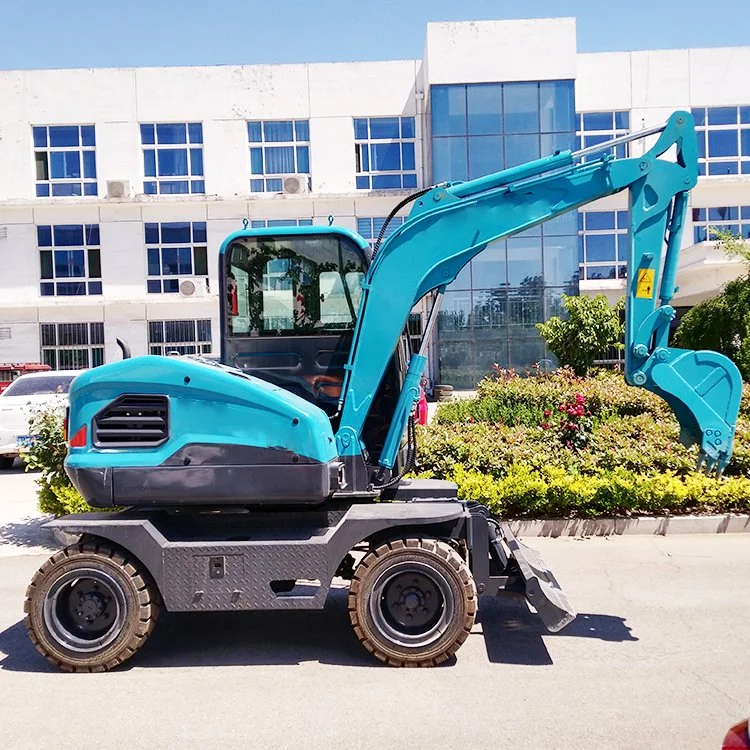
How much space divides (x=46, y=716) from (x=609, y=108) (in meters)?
32.6

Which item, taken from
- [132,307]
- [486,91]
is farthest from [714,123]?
[132,307]

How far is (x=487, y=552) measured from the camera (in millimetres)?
5234

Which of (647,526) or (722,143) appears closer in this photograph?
(647,526)

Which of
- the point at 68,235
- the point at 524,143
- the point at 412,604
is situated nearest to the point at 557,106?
the point at 524,143

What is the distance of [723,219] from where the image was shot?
106ft

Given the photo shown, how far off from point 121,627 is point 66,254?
29178mm

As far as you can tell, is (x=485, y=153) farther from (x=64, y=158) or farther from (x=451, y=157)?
(x=64, y=158)

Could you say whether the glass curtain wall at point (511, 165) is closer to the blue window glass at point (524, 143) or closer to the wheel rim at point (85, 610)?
the blue window glass at point (524, 143)

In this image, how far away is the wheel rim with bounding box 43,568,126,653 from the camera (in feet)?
16.5

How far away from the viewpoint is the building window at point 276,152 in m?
31.4

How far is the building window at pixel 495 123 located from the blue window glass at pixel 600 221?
3.67 meters

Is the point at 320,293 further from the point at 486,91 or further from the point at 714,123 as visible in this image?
the point at 714,123

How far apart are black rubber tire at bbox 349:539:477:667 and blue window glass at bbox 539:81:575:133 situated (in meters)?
27.0

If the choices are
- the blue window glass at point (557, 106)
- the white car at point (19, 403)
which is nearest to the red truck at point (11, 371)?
the white car at point (19, 403)
